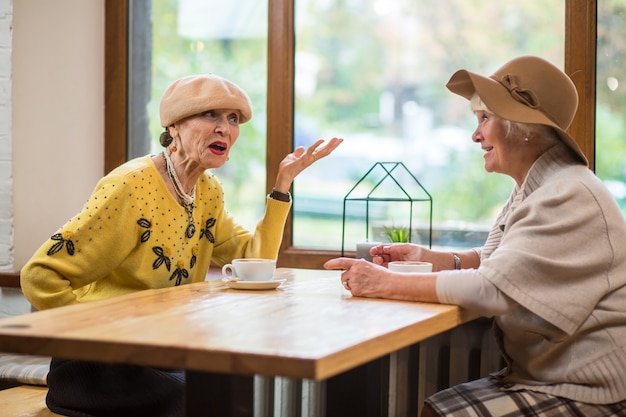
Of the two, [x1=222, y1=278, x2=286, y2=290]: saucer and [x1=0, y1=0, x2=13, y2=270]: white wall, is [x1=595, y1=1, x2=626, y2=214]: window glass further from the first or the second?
[x1=0, y1=0, x2=13, y2=270]: white wall

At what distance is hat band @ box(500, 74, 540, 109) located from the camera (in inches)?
83.7

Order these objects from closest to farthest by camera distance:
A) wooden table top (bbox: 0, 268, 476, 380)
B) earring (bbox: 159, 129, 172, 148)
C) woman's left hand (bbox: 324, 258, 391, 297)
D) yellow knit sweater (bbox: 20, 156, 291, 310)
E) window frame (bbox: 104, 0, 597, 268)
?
wooden table top (bbox: 0, 268, 476, 380)
woman's left hand (bbox: 324, 258, 391, 297)
yellow knit sweater (bbox: 20, 156, 291, 310)
earring (bbox: 159, 129, 172, 148)
window frame (bbox: 104, 0, 597, 268)

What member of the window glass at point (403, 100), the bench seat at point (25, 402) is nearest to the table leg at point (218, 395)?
the bench seat at point (25, 402)

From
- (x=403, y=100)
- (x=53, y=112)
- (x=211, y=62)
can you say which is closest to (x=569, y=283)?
(x=403, y=100)

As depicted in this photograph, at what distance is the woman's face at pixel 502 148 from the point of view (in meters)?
2.18

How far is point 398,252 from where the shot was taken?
2.49 metres

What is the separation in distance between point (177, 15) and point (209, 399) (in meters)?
2.28

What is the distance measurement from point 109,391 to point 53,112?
71.0 inches

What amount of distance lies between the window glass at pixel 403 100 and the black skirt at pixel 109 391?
119 cm

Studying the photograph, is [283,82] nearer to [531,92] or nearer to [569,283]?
[531,92]

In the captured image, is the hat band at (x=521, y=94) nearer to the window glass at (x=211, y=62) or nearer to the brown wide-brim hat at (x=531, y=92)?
the brown wide-brim hat at (x=531, y=92)

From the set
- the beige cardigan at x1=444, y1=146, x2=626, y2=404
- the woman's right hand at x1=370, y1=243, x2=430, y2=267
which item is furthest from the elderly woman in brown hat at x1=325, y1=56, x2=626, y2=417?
the woman's right hand at x1=370, y1=243, x2=430, y2=267

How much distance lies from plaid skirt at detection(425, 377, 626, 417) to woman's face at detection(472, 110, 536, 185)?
0.53 metres

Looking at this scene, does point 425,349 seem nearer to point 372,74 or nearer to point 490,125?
point 490,125
